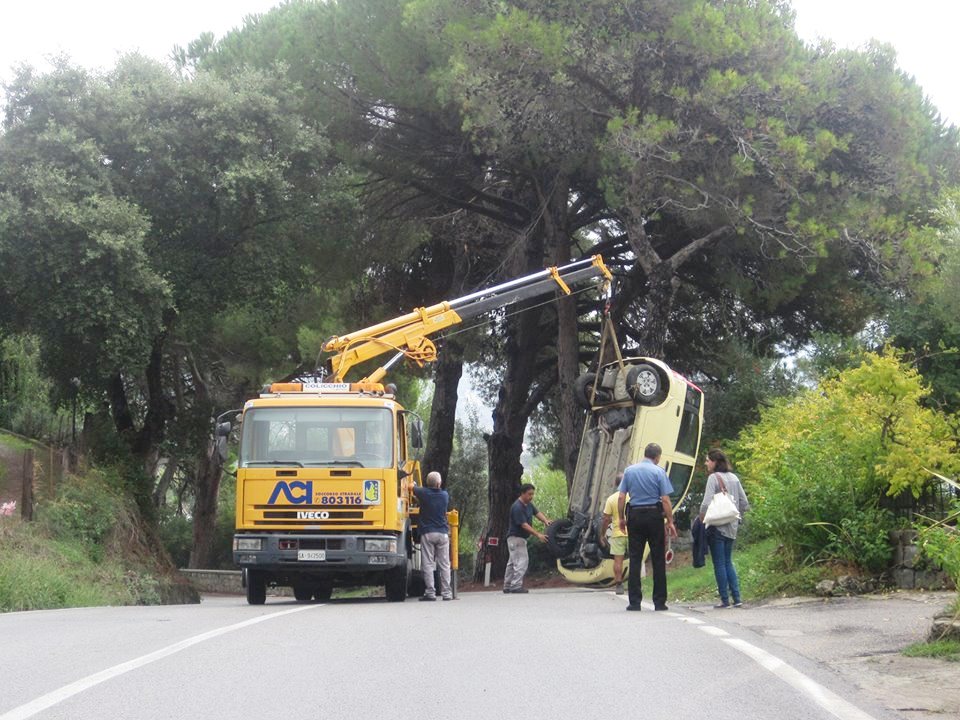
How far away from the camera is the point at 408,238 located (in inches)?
1287

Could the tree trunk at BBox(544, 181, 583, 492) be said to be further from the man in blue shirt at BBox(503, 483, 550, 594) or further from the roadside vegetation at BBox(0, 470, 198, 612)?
the roadside vegetation at BBox(0, 470, 198, 612)

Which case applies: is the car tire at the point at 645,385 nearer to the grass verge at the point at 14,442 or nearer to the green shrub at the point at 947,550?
the grass verge at the point at 14,442

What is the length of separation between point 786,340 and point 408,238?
9527 millimetres

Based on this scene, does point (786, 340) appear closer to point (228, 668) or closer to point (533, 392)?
point (533, 392)

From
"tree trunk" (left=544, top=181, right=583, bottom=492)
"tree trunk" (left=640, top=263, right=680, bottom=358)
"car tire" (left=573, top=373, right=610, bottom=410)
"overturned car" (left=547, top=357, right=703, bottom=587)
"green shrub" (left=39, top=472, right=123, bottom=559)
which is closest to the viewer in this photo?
"green shrub" (left=39, top=472, right=123, bottom=559)

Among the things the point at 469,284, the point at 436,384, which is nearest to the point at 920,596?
the point at 469,284

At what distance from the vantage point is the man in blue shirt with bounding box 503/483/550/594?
2314cm

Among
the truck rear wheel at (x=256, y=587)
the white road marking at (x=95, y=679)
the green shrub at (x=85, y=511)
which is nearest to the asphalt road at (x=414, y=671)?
the white road marking at (x=95, y=679)

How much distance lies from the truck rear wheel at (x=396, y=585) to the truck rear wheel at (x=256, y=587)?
178 centimetres

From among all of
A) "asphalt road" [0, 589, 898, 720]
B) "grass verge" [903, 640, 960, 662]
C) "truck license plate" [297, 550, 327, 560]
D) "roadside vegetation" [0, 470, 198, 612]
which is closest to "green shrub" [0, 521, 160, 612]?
"roadside vegetation" [0, 470, 198, 612]

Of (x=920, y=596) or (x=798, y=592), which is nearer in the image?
(x=920, y=596)

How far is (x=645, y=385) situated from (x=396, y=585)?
7078mm

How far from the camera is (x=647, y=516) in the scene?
14609 millimetres

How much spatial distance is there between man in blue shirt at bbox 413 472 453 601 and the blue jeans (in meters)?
5.59
